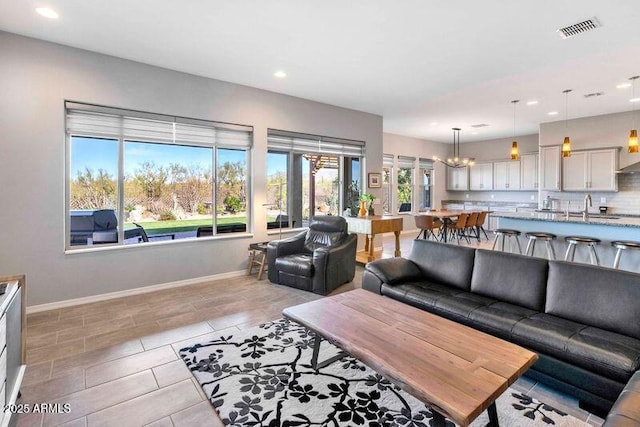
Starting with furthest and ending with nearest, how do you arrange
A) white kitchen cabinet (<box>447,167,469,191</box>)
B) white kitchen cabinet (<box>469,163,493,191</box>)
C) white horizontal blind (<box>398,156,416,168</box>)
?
white kitchen cabinet (<box>447,167,469,191</box>) < white kitchen cabinet (<box>469,163,493,191</box>) < white horizontal blind (<box>398,156,416,168</box>)

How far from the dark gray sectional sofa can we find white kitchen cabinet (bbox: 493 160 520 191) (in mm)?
7545

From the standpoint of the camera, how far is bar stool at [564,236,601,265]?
4.01 meters

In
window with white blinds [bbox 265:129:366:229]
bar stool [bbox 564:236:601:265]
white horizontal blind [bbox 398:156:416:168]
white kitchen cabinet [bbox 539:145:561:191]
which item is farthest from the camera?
white horizontal blind [bbox 398:156:416:168]

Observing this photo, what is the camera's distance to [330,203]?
6.66 m

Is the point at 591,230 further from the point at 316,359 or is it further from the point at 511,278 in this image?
the point at 316,359

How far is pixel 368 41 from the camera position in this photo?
3.51 meters

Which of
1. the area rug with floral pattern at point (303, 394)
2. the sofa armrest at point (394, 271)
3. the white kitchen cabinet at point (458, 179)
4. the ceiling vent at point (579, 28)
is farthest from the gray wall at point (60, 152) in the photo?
the white kitchen cabinet at point (458, 179)

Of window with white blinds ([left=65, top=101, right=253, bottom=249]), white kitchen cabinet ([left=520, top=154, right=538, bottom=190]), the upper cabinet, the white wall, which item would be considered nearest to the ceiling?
window with white blinds ([left=65, top=101, right=253, bottom=249])

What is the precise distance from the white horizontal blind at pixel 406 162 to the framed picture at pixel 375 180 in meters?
3.20

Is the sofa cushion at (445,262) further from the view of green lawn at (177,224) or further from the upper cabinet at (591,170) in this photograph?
the upper cabinet at (591,170)

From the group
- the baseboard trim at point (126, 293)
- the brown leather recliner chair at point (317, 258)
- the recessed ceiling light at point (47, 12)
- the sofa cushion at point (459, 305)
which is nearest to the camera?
the sofa cushion at point (459, 305)

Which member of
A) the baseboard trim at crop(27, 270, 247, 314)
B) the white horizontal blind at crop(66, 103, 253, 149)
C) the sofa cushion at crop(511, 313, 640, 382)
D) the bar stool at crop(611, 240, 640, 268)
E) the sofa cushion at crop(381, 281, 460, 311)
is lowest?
the baseboard trim at crop(27, 270, 247, 314)

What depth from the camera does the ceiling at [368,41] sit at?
114 inches

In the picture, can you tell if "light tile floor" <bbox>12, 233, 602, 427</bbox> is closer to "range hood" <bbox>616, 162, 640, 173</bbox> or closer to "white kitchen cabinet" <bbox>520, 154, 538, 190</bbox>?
"range hood" <bbox>616, 162, 640, 173</bbox>
